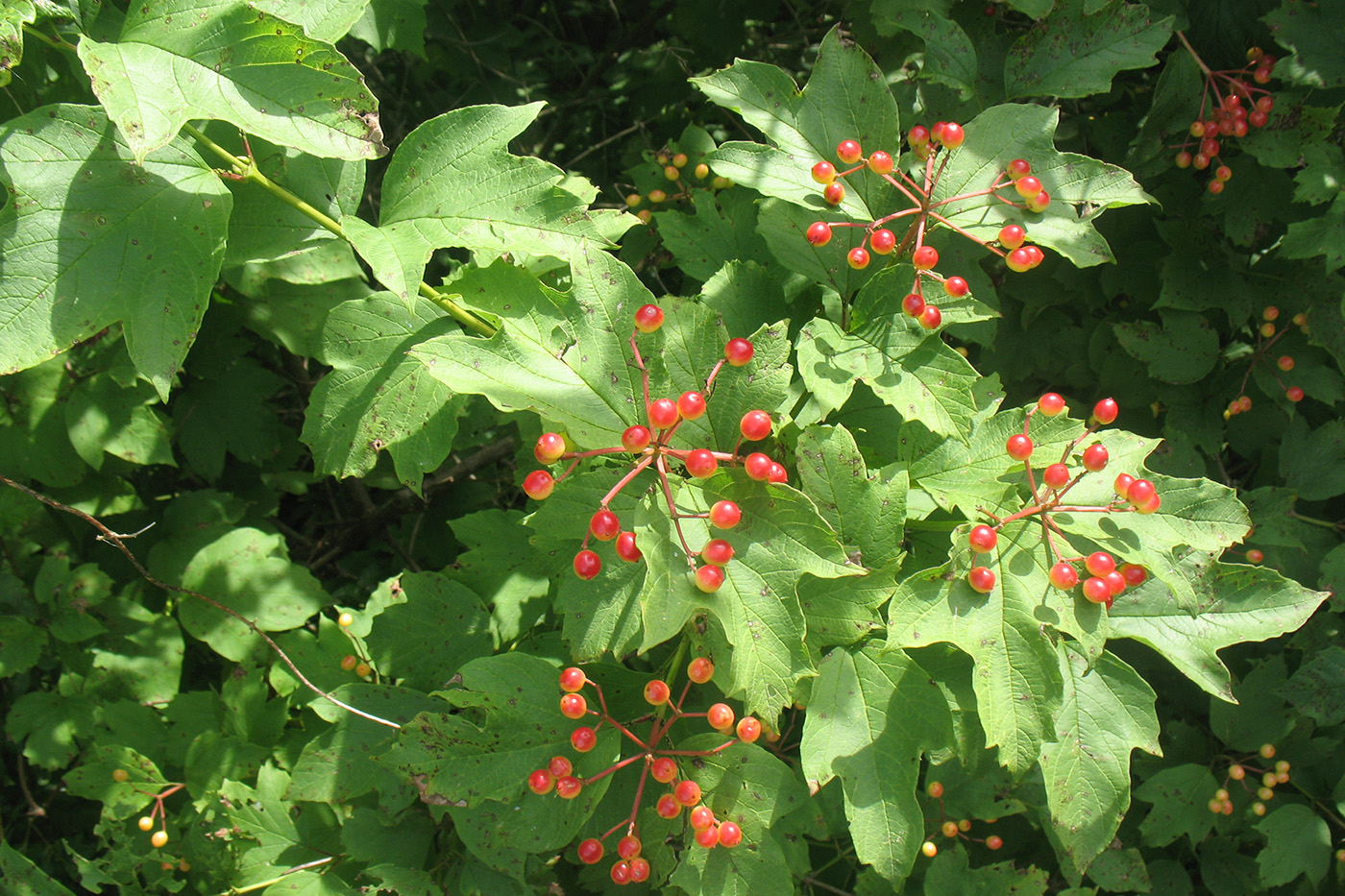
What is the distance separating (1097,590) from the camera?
4.72ft

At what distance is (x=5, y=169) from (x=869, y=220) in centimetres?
163

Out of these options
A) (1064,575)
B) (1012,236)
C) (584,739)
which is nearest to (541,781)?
(584,739)

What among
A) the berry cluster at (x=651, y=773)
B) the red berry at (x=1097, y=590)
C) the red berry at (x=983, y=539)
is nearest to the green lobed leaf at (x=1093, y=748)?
the red berry at (x=1097, y=590)

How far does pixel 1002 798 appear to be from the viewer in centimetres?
236

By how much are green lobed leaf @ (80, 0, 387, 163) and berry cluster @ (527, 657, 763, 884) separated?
1065 millimetres

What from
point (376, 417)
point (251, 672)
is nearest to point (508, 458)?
point (251, 672)

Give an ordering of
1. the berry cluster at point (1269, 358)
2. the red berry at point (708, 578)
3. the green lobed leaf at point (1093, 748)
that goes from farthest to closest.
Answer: the berry cluster at point (1269, 358) → the green lobed leaf at point (1093, 748) → the red berry at point (708, 578)

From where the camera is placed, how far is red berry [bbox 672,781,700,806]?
1570mm

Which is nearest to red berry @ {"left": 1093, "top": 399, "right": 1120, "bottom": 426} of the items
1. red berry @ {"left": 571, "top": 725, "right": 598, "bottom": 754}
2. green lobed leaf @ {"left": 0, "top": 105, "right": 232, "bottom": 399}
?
red berry @ {"left": 571, "top": 725, "right": 598, "bottom": 754}

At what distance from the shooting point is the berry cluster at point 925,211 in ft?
5.46

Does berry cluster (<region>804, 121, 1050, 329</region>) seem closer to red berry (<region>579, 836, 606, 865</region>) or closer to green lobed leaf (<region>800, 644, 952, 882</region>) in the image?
green lobed leaf (<region>800, 644, 952, 882</region>)

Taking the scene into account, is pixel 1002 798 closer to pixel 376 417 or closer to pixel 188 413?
pixel 376 417

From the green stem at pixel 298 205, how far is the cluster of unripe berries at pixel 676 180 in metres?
0.85

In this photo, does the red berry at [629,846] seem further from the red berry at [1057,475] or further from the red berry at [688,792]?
the red berry at [1057,475]
